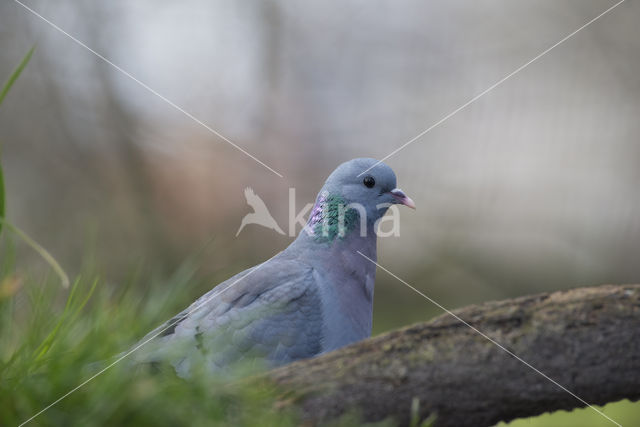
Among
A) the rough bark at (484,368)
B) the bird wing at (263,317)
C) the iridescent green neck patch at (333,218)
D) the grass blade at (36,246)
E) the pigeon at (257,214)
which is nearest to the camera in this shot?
the grass blade at (36,246)

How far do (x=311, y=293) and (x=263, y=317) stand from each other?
0.52ft

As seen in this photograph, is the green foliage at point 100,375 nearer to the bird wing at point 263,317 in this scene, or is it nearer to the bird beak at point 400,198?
the bird wing at point 263,317

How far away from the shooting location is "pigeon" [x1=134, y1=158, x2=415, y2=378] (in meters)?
1.75

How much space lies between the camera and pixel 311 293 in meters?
1.86

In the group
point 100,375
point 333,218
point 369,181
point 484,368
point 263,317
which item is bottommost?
point 100,375

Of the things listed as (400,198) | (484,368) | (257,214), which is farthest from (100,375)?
(257,214)

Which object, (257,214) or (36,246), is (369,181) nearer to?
(36,246)

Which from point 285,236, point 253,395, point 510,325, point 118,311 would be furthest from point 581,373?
point 285,236

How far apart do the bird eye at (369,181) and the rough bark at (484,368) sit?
0.89m

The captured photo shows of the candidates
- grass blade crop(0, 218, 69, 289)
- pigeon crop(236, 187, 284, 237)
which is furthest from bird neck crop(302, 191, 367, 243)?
pigeon crop(236, 187, 284, 237)

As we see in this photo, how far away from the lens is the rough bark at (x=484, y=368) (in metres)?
1.15

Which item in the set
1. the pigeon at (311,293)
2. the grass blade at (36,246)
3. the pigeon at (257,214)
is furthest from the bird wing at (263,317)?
the pigeon at (257,214)

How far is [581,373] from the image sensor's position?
46.5 inches

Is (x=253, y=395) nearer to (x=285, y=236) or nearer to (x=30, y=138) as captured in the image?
(x=285, y=236)
